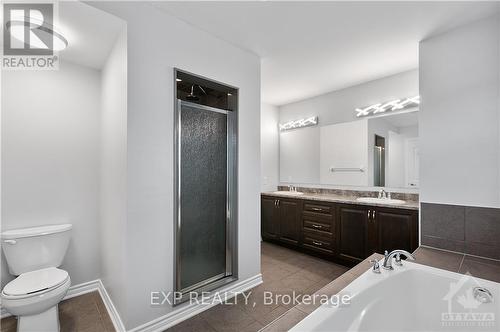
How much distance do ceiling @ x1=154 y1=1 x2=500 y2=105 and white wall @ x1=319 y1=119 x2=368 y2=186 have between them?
2.89 ft

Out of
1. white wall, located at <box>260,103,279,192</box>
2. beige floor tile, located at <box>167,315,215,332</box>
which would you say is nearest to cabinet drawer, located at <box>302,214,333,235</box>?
white wall, located at <box>260,103,279,192</box>

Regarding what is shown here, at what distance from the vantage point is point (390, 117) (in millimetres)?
3137

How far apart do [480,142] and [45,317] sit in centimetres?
372

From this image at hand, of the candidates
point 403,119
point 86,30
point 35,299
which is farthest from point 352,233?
point 86,30

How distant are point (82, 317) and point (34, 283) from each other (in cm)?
53

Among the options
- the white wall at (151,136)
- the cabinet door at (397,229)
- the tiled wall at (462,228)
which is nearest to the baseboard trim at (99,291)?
the white wall at (151,136)

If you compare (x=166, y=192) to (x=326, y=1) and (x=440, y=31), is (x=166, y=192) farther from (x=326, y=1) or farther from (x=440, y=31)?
(x=440, y=31)

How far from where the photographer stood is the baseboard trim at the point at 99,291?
184cm

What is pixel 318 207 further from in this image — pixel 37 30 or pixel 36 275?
pixel 37 30

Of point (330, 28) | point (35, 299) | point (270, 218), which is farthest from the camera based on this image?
point (270, 218)

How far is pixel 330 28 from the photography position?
2100 millimetres

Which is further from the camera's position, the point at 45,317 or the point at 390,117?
the point at 390,117

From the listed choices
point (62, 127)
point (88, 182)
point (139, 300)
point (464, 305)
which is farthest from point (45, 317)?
point (464, 305)

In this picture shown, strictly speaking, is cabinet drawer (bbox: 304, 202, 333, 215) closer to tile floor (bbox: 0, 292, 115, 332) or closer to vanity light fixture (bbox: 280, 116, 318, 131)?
vanity light fixture (bbox: 280, 116, 318, 131)
